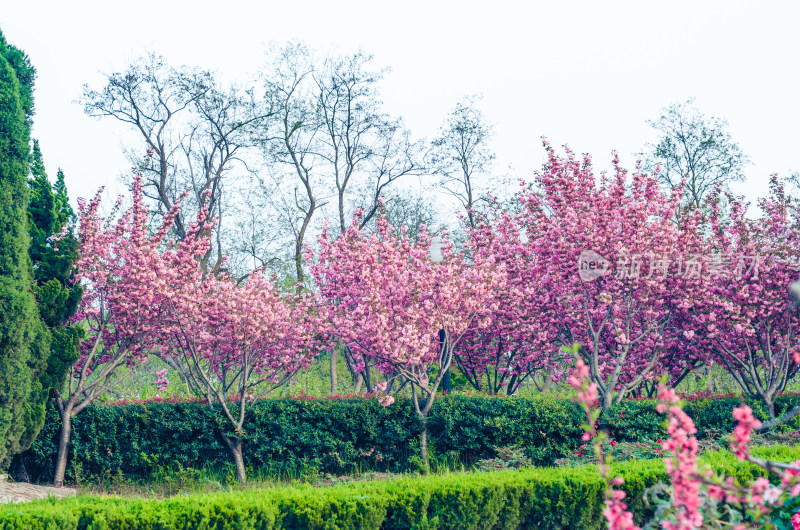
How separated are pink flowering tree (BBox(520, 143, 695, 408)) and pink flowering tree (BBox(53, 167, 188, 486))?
6.20 meters

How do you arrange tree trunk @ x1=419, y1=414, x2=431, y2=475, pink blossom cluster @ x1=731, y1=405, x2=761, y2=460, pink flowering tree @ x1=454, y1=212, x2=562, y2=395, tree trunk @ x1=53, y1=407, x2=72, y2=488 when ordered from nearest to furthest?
pink blossom cluster @ x1=731, y1=405, x2=761, y2=460 < tree trunk @ x1=53, y1=407, x2=72, y2=488 < tree trunk @ x1=419, y1=414, x2=431, y2=475 < pink flowering tree @ x1=454, y1=212, x2=562, y2=395

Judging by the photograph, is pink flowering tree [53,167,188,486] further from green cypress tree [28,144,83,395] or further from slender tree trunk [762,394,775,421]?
slender tree trunk [762,394,775,421]

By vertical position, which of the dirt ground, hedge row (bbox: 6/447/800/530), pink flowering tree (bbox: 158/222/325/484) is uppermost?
pink flowering tree (bbox: 158/222/325/484)

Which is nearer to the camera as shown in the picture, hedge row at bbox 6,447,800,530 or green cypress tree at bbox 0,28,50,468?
hedge row at bbox 6,447,800,530

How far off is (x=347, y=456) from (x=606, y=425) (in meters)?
3.92

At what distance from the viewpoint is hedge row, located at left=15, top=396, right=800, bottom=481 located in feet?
32.8

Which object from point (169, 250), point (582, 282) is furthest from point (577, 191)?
point (169, 250)

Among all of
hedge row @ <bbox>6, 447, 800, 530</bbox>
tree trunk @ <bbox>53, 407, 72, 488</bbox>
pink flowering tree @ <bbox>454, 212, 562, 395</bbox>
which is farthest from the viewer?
pink flowering tree @ <bbox>454, 212, 562, 395</bbox>

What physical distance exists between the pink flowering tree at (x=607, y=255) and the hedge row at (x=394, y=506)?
4030mm

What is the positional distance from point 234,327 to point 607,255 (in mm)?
5880

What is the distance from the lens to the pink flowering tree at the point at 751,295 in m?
10.9

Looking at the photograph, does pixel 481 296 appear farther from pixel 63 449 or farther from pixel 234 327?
pixel 63 449

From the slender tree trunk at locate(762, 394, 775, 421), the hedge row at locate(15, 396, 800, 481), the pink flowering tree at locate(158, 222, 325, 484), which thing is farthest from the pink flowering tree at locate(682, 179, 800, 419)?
the pink flowering tree at locate(158, 222, 325, 484)

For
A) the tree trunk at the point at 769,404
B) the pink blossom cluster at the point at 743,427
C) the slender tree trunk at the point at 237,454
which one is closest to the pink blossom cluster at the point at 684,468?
the pink blossom cluster at the point at 743,427
